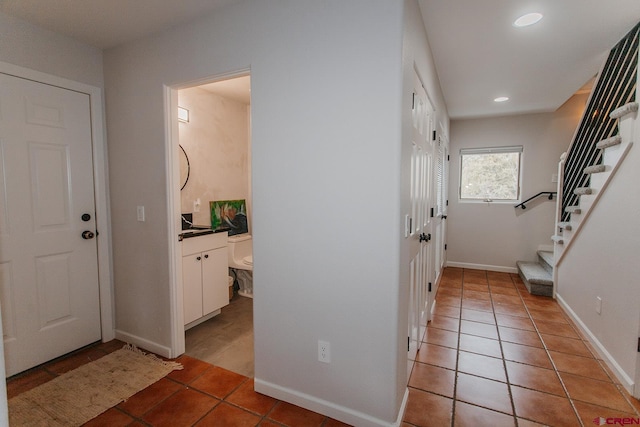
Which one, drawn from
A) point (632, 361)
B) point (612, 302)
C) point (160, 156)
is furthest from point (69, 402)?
point (612, 302)

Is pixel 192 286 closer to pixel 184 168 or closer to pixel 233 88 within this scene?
pixel 184 168

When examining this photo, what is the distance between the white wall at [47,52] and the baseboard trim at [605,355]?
443 centimetres

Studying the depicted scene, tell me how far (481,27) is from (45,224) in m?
3.48

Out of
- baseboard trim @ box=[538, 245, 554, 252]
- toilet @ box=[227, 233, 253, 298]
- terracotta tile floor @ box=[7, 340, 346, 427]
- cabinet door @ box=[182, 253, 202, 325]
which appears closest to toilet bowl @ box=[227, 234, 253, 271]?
toilet @ box=[227, 233, 253, 298]

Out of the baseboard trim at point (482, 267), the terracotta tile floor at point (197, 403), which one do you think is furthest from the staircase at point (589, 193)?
the terracotta tile floor at point (197, 403)

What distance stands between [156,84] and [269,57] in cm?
101

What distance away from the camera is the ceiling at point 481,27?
1.94 m

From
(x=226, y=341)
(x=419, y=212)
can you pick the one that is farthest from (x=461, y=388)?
(x=226, y=341)

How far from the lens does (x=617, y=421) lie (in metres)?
1.76

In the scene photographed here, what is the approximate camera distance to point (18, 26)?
2.08 metres

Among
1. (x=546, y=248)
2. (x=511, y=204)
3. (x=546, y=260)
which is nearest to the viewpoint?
(x=546, y=260)

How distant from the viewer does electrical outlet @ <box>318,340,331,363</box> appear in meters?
1.76

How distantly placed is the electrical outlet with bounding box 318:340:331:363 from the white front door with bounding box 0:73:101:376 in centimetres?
202

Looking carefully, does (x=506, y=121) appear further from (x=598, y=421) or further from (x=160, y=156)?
(x=160, y=156)
